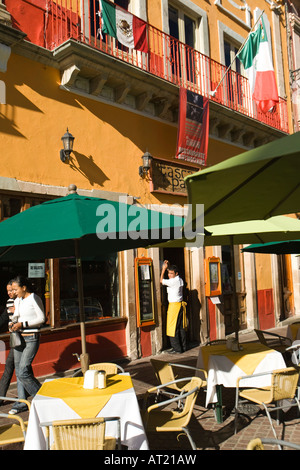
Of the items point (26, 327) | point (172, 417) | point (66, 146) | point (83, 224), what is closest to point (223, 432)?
point (172, 417)

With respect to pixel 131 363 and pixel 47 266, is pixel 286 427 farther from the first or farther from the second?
pixel 47 266

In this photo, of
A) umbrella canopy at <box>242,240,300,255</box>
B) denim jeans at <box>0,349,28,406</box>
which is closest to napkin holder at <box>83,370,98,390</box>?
denim jeans at <box>0,349,28,406</box>

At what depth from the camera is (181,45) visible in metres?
9.66

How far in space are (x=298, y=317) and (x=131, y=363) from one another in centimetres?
765

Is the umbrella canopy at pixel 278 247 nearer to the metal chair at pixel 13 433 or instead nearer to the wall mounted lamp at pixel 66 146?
the wall mounted lamp at pixel 66 146

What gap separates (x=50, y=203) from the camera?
391 cm

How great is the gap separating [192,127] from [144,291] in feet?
12.7

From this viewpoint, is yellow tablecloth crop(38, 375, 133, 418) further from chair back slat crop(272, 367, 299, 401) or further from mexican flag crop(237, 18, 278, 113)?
mexican flag crop(237, 18, 278, 113)

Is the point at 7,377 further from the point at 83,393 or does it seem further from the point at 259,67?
the point at 259,67

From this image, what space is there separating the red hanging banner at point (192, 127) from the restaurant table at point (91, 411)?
6.55 metres

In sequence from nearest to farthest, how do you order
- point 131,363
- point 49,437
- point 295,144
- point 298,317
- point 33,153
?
1. point 295,144
2. point 49,437
3. point 33,153
4. point 131,363
5. point 298,317

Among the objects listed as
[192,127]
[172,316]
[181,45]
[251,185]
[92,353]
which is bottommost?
[92,353]

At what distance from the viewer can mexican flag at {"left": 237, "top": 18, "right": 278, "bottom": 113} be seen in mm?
10828

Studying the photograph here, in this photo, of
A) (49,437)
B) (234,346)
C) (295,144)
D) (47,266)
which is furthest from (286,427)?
(47,266)
